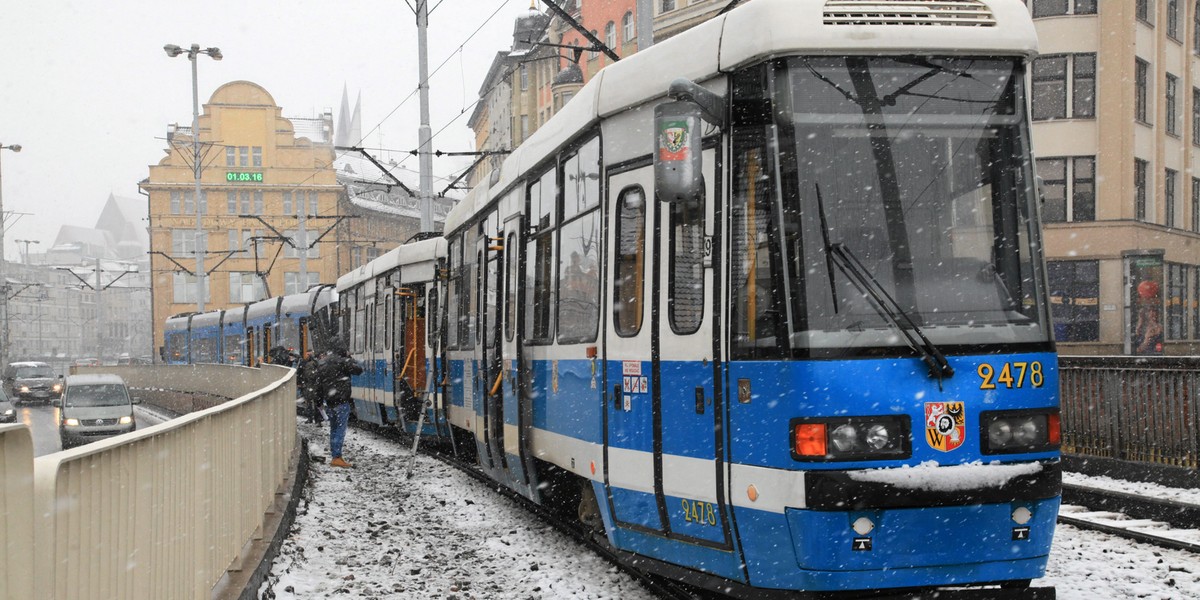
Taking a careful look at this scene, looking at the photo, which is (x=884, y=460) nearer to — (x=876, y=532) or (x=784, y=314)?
(x=876, y=532)

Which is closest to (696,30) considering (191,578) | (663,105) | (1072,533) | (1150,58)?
(663,105)

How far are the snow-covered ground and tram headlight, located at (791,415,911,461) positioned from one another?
224cm

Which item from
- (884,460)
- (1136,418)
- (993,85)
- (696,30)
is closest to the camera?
(884,460)

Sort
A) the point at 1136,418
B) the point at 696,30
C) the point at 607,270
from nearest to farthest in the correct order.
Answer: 1. the point at 696,30
2. the point at 607,270
3. the point at 1136,418

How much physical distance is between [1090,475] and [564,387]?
708cm

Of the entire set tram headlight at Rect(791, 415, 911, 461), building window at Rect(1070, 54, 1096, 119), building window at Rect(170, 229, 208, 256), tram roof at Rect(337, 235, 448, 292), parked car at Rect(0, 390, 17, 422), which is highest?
building window at Rect(1070, 54, 1096, 119)

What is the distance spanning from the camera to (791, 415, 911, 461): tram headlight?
19.3ft

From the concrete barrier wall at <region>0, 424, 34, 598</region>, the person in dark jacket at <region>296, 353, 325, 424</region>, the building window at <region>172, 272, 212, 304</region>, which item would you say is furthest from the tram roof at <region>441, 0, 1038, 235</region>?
the building window at <region>172, 272, 212, 304</region>

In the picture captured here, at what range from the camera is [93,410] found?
29.6 m

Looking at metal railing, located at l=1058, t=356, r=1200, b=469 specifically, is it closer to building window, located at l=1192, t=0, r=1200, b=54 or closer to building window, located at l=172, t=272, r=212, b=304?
building window, located at l=1192, t=0, r=1200, b=54

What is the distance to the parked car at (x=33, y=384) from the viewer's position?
51.8 meters

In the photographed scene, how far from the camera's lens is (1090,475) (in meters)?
13.1

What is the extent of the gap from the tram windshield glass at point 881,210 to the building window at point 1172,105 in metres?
34.1

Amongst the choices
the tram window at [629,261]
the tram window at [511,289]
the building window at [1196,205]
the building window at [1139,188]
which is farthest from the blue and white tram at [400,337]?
the building window at [1196,205]
